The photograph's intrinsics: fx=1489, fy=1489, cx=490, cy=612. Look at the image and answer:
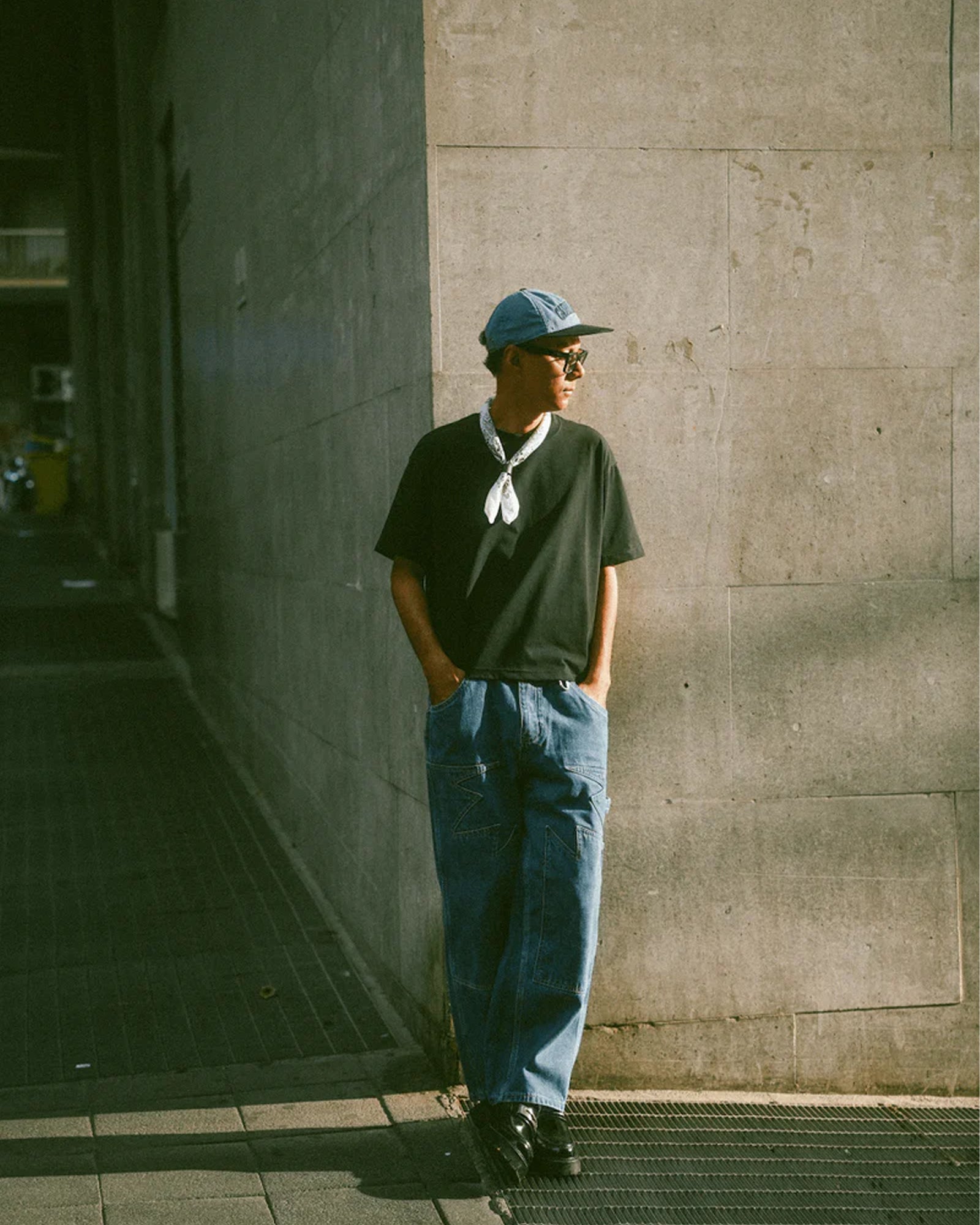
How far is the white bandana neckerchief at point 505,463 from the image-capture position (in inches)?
144

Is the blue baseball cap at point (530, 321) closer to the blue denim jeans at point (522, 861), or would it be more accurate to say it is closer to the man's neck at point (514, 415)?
the man's neck at point (514, 415)

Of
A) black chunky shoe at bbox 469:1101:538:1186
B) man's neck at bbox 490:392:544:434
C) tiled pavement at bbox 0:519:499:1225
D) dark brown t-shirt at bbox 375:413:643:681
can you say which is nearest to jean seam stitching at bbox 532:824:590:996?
Answer: black chunky shoe at bbox 469:1101:538:1186

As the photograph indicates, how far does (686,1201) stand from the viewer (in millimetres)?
3695

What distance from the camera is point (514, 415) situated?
3.73 m

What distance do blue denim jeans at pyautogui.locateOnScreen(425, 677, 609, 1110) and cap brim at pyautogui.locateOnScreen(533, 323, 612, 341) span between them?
33.4 inches

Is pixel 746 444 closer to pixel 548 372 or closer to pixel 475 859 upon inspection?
pixel 548 372

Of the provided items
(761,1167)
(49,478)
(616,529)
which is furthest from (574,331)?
(49,478)

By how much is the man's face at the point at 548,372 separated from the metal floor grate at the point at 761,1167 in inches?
76.6

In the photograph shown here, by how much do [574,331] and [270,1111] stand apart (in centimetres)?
227

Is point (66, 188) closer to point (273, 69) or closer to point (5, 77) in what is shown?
point (5, 77)

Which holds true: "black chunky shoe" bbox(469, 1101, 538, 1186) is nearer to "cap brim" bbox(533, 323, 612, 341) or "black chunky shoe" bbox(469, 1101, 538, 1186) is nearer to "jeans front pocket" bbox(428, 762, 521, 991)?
"jeans front pocket" bbox(428, 762, 521, 991)

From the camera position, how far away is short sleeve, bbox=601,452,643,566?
3797mm

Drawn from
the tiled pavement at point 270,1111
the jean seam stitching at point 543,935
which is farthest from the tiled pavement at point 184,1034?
the jean seam stitching at point 543,935

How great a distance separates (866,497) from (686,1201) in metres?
2.04
